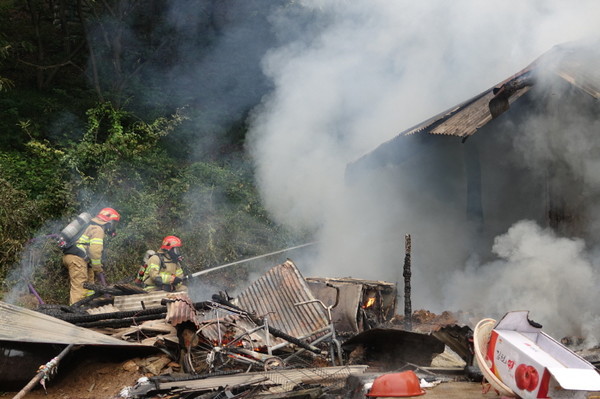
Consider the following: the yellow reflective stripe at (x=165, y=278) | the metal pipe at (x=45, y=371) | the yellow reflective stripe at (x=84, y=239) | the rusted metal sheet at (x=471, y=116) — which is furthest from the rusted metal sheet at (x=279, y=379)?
the rusted metal sheet at (x=471, y=116)

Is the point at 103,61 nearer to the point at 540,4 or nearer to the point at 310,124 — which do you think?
the point at 310,124

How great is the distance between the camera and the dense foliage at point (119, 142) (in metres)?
9.94

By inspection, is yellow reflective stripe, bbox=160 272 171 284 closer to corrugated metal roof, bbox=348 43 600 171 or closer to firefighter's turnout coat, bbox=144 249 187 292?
firefighter's turnout coat, bbox=144 249 187 292

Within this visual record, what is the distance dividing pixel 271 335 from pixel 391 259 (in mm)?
6949

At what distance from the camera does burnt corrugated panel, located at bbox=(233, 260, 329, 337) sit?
6.45 metres

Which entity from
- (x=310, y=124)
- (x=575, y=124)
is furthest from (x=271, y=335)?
→ (x=310, y=124)

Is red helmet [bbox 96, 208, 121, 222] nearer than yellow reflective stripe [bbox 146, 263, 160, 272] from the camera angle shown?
No

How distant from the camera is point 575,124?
317 inches

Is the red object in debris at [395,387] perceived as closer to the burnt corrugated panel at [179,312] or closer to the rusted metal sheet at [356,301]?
the burnt corrugated panel at [179,312]

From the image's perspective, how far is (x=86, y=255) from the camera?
331 inches

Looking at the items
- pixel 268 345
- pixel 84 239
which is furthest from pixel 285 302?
pixel 84 239

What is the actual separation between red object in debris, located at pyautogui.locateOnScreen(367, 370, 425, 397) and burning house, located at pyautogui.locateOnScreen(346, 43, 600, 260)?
545cm

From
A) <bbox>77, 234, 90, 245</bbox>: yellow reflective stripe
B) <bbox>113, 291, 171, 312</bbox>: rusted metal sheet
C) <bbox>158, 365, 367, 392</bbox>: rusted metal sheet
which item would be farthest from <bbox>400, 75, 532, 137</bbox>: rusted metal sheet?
<bbox>77, 234, 90, 245</bbox>: yellow reflective stripe

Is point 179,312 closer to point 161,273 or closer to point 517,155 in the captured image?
point 161,273
